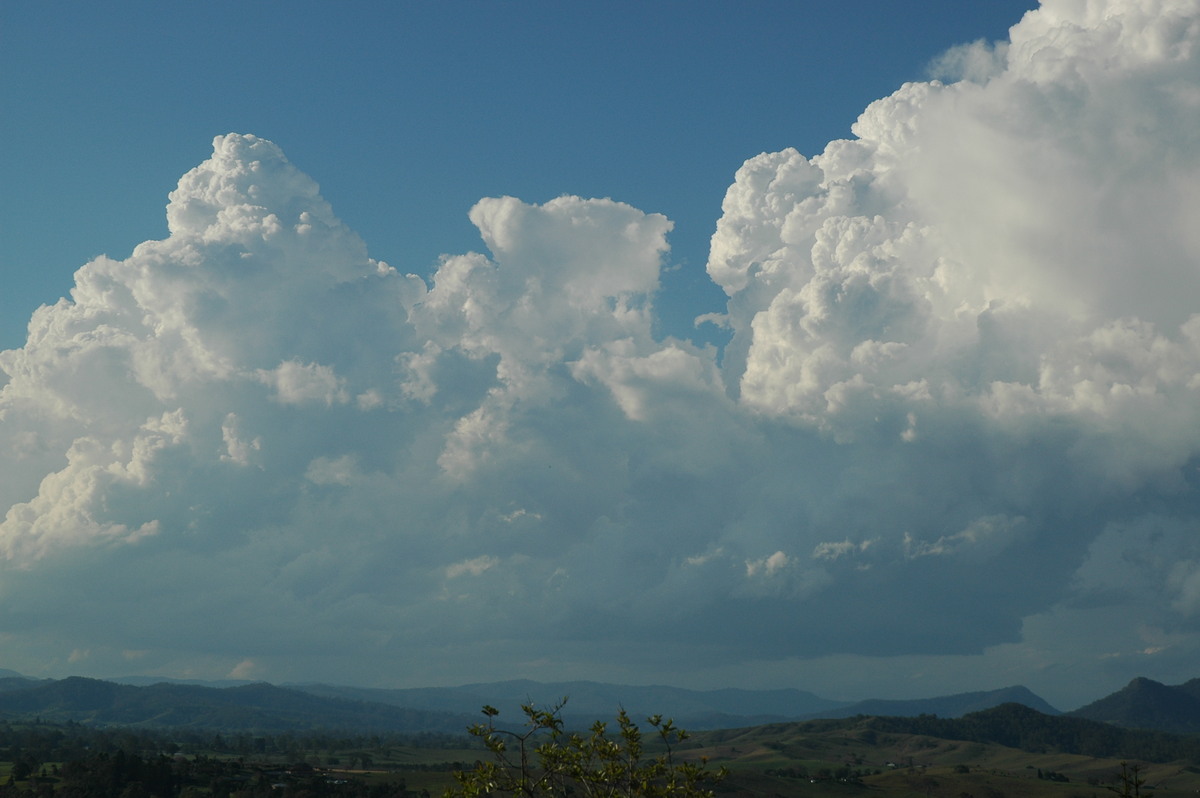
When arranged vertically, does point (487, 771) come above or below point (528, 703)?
below

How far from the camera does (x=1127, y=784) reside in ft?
181

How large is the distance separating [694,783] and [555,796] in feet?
19.3

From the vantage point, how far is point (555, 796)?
138ft

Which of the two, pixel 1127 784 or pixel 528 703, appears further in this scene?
pixel 1127 784

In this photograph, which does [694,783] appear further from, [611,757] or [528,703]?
[528,703]

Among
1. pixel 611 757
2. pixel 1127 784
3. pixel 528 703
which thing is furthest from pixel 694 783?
pixel 1127 784

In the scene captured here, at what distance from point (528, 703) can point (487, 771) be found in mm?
3120

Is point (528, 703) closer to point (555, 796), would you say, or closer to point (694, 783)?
point (555, 796)

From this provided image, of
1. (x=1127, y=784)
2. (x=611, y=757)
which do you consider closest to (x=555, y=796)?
(x=611, y=757)

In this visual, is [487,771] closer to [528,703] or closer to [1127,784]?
[528,703]

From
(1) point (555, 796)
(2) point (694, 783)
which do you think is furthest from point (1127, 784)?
(1) point (555, 796)

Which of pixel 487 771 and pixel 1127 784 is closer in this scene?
pixel 487 771

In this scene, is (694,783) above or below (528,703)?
below

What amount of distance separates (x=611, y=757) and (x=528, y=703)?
4155 mm
